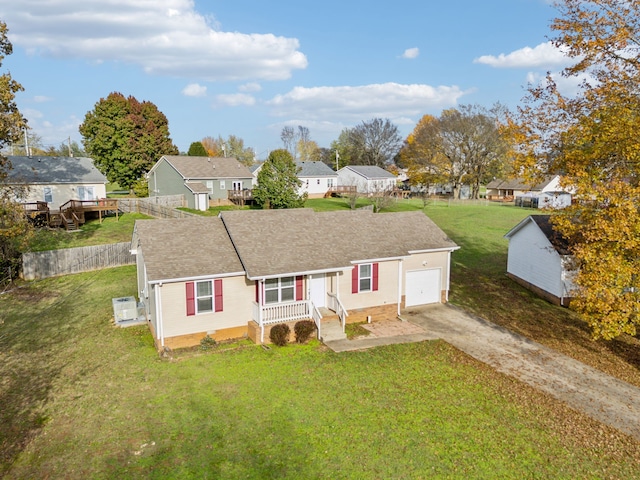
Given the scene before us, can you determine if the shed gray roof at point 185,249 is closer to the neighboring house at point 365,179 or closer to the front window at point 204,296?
the front window at point 204,296

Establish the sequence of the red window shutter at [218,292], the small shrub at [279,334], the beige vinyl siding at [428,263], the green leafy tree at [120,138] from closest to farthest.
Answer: the small shrub at [279,334]
the red window shutter at [218,292]
the beige vinyl siding at [428,263]
the green leafy tree at [120,138]

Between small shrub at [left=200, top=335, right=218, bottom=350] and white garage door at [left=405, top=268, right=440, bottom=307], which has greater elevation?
Answer: white garage door at [left=405, top=268, right=440, bottom=307]

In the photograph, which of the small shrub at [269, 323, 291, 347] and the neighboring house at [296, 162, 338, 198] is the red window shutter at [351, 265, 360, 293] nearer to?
the small shrub at [269, 323, 291, 347]

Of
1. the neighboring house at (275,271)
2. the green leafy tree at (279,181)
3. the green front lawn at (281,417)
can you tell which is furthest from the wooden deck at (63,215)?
the green front lawn at (281,417)

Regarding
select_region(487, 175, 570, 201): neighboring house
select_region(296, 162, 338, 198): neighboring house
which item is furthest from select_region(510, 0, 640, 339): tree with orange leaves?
select_region(487, 175, 570, 201): neighboring house

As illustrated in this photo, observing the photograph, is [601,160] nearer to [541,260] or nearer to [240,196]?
[541,260]

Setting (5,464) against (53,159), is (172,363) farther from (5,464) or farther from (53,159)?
(53,159)
